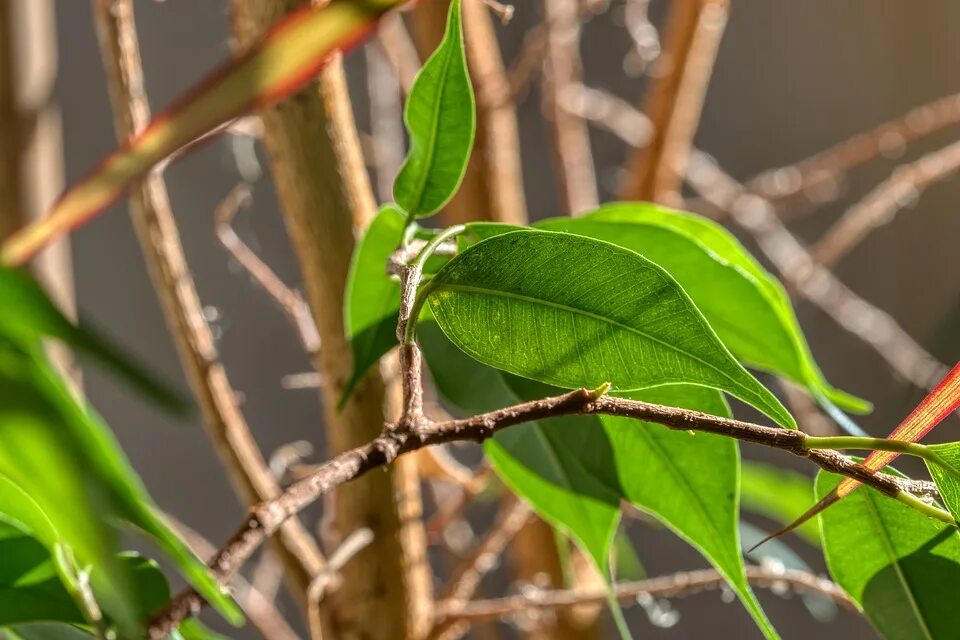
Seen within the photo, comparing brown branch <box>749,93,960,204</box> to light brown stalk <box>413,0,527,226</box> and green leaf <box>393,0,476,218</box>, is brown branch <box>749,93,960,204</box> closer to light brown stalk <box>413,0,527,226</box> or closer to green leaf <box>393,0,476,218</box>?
light brown stalk <box>413,0,527,226</box>

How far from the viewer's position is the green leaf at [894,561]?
23 cm

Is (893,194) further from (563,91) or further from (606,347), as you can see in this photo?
(606,347)

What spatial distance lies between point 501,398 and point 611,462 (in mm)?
36

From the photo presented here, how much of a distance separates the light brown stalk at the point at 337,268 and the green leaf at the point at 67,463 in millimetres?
175

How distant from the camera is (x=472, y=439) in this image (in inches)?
7.6

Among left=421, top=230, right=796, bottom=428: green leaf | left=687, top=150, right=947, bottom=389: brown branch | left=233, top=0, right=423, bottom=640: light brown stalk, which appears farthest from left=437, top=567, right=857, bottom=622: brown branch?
left=687, top=150, right=947, bottom=389: brown branch

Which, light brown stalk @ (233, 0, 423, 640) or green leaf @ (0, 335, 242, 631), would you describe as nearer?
green leaf @ (0, 335, 242, 631)

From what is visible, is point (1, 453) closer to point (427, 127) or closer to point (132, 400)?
point (427, 127)

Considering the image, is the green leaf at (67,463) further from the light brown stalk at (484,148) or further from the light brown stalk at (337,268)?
the light brown stalk at (484,148)

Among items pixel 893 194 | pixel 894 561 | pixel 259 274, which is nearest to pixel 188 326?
pixel 259 274

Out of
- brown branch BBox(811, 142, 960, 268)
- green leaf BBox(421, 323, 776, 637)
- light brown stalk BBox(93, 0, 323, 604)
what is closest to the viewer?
green leaf BBox(421, 323, 776, 637)

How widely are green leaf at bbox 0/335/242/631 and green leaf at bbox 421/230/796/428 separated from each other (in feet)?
0.26

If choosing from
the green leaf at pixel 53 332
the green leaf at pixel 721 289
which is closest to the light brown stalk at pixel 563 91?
the green leaf at pixel 721 289

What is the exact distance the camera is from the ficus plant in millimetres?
143
